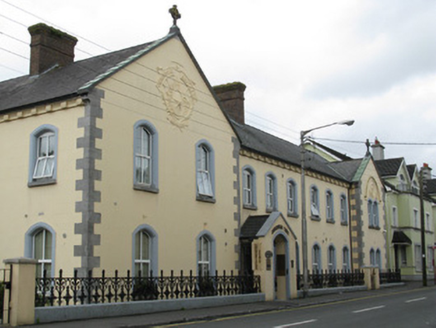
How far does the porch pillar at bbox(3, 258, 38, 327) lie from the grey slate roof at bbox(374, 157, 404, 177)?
4169 cm

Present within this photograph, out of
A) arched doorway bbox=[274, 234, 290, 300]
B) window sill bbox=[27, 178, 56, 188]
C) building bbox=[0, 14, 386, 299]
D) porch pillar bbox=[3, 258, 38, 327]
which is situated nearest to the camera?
Result: porch pillar bbox=[3, 258, 38, 327]

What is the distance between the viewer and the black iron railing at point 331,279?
28916mm

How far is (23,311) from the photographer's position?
532 inches

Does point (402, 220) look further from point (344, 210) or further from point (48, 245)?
point (48, 245)

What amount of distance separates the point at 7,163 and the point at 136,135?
15.3 feet

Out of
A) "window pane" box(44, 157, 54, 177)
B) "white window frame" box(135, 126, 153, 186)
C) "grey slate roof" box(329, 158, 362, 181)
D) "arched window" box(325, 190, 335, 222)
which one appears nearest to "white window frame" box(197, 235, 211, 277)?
"white window frame" box(135, 126, 153, 186)

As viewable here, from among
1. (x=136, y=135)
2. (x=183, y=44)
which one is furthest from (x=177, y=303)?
(x=183, y=44)

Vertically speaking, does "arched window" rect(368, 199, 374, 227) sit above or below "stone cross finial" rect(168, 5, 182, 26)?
below

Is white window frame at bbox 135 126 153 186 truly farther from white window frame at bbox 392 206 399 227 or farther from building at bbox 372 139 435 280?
white window frame at bbox 392 206 399 227

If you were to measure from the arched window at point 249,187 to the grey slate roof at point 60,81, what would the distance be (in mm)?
8209

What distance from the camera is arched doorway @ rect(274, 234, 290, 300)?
25.4 metres

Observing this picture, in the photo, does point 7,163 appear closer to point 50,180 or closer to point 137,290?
point 50,180

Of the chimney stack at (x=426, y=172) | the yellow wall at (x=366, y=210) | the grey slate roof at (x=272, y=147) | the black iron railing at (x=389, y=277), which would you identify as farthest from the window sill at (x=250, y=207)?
the chimney stack at (x=426, y=172)

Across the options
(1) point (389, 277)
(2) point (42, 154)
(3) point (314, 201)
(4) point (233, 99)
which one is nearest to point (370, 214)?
(1) point (389, 277)
